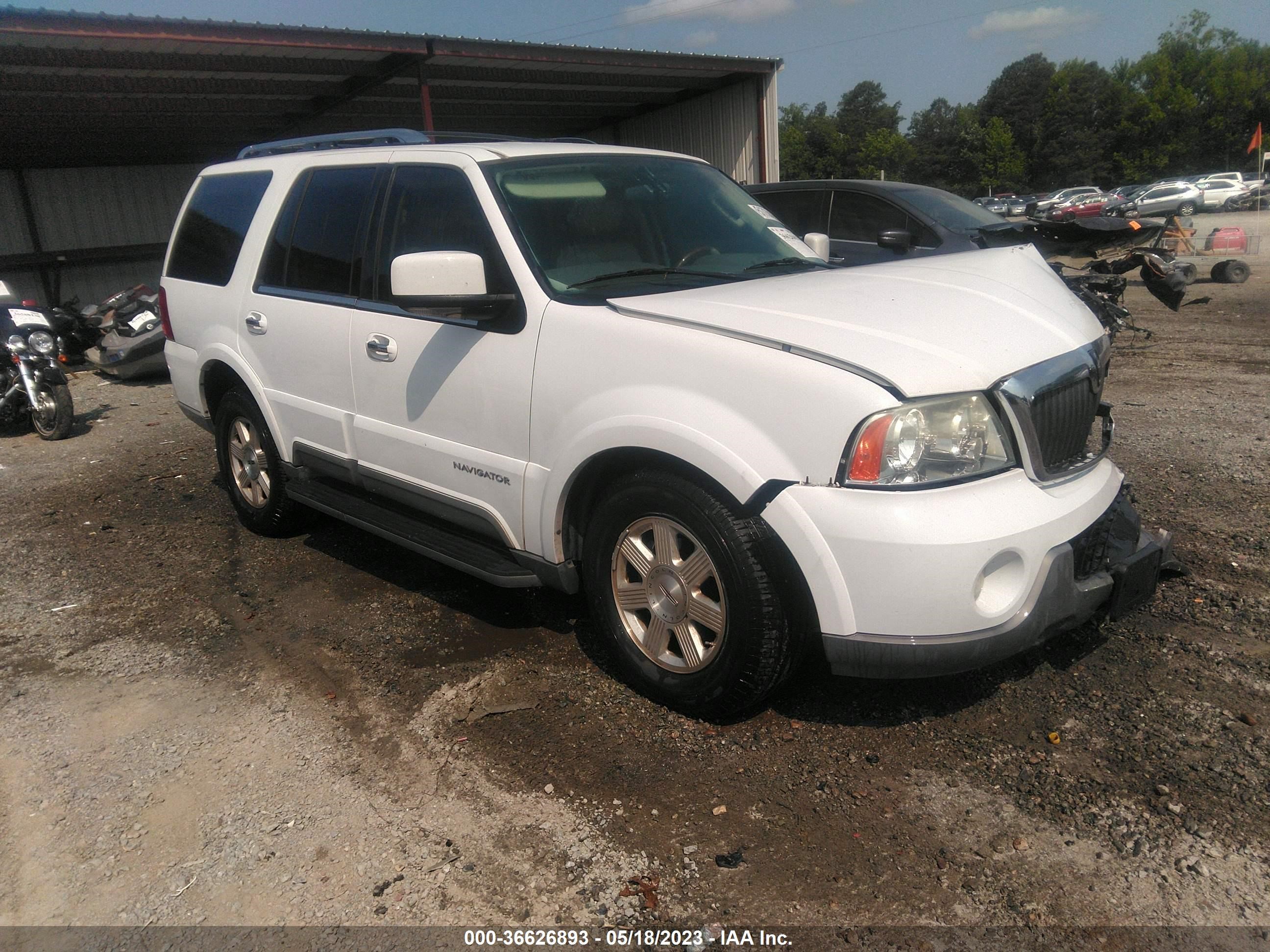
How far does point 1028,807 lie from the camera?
2762mm

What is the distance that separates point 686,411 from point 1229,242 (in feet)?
72.1

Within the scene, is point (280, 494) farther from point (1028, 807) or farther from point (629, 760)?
point (1028, 807)

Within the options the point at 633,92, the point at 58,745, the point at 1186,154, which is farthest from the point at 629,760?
the point at 1186,154

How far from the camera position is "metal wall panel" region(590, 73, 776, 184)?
52.4 feet

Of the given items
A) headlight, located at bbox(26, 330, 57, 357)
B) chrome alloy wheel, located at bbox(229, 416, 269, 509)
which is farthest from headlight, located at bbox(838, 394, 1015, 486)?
headlight, located at bbox(26, 330, 57, 357)

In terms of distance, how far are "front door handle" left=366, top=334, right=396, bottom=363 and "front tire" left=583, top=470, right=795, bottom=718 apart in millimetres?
1265

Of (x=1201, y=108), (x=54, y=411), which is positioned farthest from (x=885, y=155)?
(x=54, y=411)

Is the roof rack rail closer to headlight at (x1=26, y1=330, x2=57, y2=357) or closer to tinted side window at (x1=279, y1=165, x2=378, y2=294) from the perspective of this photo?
tinted side window at (x1=279, y1=165, x2=378, y2=294)

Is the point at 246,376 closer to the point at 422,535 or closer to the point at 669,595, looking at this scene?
the point at 422,535

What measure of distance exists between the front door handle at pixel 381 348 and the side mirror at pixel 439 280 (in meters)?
0.62

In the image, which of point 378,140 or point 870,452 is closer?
point 870,452

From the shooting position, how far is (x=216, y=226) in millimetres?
5281

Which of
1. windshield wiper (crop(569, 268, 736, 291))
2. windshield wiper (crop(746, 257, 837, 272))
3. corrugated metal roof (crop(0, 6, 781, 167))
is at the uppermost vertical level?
corrugated metal roof (crop(0, 6, 781, 167))

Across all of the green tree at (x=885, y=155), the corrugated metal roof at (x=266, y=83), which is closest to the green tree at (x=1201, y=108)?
the green tree at (x=885, y=155)
